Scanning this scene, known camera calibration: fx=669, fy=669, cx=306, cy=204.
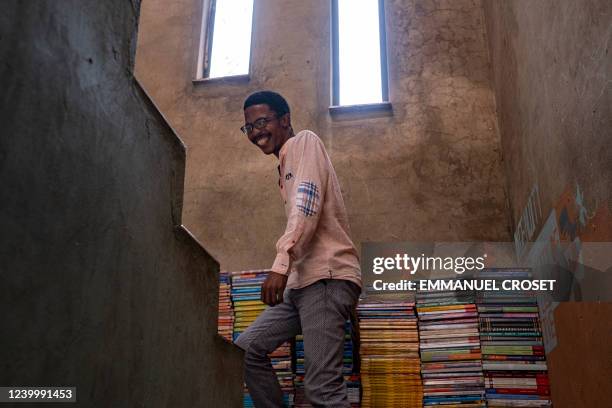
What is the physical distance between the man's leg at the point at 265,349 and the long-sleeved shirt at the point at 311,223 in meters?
0.19

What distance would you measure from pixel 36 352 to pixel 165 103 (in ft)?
16.2

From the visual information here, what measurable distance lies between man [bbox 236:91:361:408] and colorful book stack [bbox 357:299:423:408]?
2.82 ft

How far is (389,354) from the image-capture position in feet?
12.6

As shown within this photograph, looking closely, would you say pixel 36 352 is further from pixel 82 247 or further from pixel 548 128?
pixel 548 128

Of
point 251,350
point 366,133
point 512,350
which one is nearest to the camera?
A: point 251,350

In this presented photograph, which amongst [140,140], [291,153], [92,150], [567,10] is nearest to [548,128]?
[567,10]

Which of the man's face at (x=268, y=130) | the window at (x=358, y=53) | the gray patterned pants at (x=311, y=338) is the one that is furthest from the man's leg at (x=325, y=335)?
the window at (x=358, y=53)

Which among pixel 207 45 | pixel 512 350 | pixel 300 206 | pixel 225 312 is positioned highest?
pixel 207 45

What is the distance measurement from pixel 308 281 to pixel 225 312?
5.19 ft

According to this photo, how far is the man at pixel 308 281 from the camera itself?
9.07ft

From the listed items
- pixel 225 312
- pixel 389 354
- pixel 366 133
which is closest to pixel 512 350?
pixel 389 354

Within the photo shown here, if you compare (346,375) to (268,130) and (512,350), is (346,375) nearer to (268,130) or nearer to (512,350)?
(512,350)

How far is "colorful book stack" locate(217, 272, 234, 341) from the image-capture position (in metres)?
4.28

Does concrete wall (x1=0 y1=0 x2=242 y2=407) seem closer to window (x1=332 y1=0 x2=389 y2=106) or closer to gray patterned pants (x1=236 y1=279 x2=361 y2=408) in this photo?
gray patterned pants (x1=236 y1=279 x2=361 y2=408)
